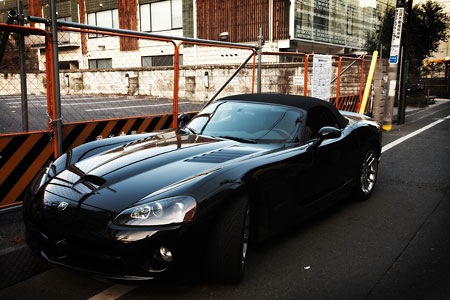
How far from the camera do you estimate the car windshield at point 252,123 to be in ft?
13.5

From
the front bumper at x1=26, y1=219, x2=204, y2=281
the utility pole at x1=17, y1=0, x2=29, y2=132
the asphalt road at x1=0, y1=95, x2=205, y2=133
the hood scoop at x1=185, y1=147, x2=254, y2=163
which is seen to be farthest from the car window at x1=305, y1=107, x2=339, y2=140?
the asphalt road at x1=0, y1=95, x2=205, y2=133

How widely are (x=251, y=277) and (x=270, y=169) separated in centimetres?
83

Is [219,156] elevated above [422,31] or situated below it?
below

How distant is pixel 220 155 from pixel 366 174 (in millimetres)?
2585

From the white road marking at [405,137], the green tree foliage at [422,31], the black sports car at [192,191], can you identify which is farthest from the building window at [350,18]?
the black sports car at [192,191]

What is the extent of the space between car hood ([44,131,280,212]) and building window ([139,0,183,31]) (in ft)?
89.0

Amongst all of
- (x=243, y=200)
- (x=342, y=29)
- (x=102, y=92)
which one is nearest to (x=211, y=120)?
(x=243, y=200)

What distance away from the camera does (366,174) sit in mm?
5383

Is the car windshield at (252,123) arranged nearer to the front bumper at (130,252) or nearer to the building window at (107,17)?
the front bumper at (130,252)

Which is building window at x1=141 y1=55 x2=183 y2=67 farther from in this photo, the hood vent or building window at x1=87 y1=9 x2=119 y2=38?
the hood vent

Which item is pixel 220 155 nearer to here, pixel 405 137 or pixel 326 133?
pixel 326 133

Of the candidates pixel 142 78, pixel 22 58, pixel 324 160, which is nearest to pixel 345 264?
pixel 324 160

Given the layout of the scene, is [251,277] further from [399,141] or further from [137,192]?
[399,141]

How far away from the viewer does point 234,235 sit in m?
2.99
